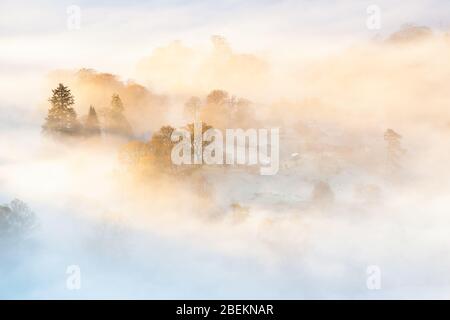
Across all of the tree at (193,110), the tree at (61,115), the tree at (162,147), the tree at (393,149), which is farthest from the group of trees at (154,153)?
the tree at (393,149)

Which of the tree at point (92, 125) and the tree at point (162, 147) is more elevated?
the tree at point (92, 125)

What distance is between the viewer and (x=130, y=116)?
995cm

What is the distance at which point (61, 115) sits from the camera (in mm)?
9820

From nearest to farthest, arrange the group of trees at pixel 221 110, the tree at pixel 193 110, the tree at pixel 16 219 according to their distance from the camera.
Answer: the tree at pixel 16 219 < the group of trees at pixel 221 110 < the tree at pixel 193 110

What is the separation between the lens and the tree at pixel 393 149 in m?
9.68

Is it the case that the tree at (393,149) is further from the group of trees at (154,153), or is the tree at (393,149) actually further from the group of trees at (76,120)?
the group of trees at (76,120)

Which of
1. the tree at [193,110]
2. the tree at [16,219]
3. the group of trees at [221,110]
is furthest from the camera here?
the tree at [193,110]

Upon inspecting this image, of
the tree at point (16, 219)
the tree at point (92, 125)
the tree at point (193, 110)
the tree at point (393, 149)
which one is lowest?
the tree at point (16, 219)

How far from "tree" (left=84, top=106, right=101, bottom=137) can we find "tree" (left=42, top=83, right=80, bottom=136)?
5.4 inches

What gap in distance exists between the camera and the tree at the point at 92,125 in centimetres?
989

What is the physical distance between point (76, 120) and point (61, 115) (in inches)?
8.5

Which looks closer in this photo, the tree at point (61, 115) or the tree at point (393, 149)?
the tree at point (393, 149)

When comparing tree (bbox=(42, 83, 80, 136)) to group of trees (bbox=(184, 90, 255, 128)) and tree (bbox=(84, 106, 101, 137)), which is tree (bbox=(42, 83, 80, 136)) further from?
group of trees (bbox=(184, 90, 255, 128))

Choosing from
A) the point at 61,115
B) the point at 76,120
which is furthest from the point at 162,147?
the point at 61,115
